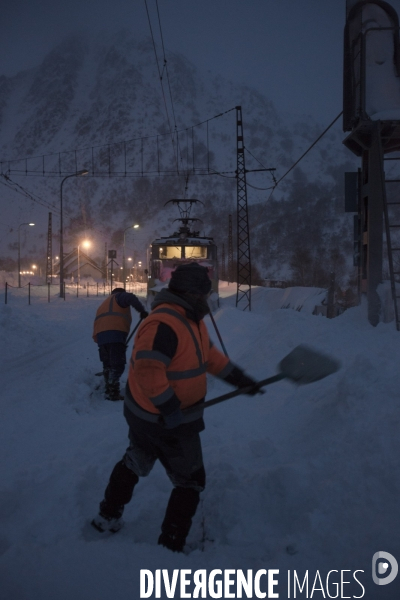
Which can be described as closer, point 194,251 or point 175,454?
point 175,454

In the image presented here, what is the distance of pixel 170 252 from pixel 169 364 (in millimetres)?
16001

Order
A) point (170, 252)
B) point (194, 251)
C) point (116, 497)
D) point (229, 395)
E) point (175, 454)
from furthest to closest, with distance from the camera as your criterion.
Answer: point (194, 251) < point (170, 252) < point (229, 395) < point (116, 497) < point (175, 454)

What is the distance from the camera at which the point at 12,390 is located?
7012 millimetres

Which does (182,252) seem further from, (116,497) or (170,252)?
Result: (116,497)

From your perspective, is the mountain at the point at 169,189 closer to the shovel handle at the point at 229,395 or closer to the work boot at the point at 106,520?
the shovel handle at the point at 229,395

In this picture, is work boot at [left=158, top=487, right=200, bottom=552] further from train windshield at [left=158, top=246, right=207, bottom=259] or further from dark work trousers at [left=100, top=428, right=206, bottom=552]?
train windshield at [left=158, top=246, right=207, bottom=259]

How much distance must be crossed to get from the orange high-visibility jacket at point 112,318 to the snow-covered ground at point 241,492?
1.20 metres

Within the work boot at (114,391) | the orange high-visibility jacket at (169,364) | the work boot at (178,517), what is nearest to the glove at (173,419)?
the orange high-visibility jacket at (169,364)

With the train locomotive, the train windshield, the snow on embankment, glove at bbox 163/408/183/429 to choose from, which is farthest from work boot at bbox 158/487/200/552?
the train windshield

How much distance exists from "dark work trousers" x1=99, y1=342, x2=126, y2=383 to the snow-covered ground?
0.56 metres

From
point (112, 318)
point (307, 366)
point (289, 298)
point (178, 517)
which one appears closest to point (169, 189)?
point (289, 298)

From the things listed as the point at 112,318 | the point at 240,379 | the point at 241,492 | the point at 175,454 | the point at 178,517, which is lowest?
the point at 241,492

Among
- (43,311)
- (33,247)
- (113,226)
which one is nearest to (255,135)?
(113,226)

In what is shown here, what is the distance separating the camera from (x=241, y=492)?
3.42 metres
